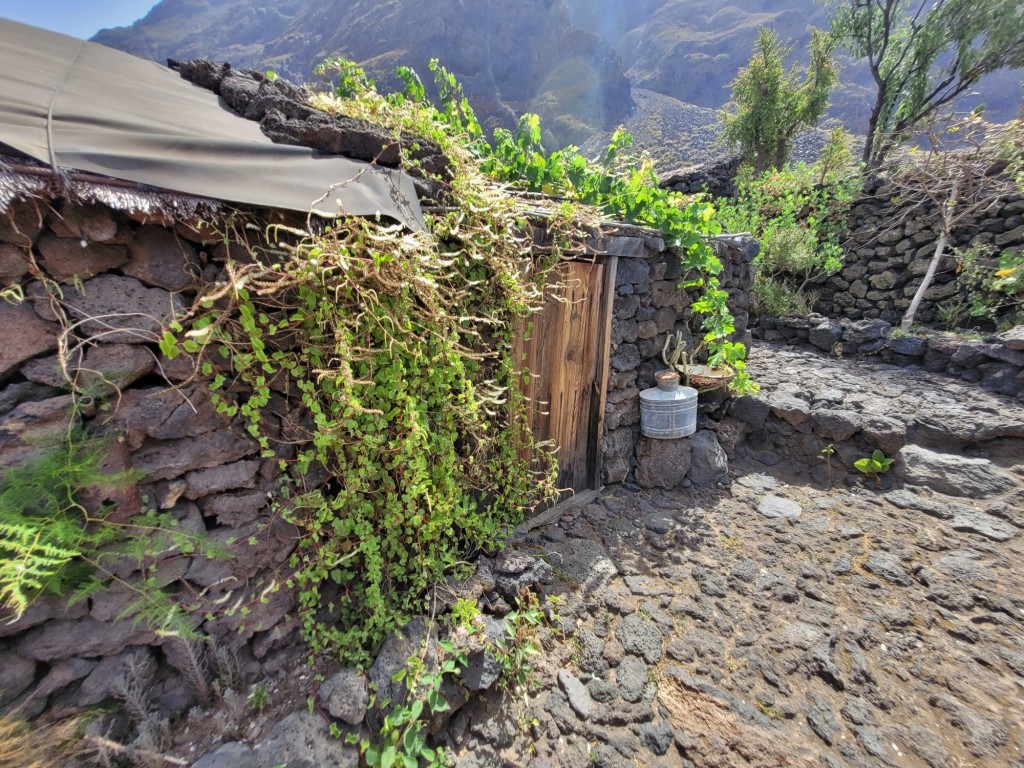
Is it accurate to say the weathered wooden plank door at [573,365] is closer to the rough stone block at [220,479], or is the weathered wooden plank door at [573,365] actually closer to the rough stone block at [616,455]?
the rough stone block at [616,455]

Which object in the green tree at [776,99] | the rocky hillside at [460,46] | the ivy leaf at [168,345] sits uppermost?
the rocky hillside at [460,46]

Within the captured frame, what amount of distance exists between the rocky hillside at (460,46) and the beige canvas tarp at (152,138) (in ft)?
119

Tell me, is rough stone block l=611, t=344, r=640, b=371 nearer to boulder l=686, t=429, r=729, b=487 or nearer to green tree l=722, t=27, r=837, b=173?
boulder l=686, t=429, r=729, b=487

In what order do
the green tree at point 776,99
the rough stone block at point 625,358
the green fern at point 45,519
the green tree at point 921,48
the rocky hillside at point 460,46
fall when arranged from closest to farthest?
the green fern at point 45,519 < the rough stone block at point 625,358 < the green tree at point 921,48 < the green tree at point 776,99 < the rocky hillside at point 460,46

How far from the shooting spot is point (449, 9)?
41219 millimetres

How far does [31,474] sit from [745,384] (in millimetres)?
4741

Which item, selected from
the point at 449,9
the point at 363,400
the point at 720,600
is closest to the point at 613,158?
the point at 363,400

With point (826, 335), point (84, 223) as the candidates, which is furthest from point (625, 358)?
point (826, 335)

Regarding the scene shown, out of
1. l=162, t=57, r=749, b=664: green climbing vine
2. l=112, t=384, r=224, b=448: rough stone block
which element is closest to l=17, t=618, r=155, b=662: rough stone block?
l=162, t=57, r=749, b=664: green climbing vine

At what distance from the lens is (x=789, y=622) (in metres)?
2.47

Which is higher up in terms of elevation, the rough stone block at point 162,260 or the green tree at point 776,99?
the green tree at point 776,99

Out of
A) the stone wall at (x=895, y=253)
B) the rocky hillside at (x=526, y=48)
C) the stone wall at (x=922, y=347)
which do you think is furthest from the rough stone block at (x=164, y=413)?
the rocky hillside at (x=526, y=48)

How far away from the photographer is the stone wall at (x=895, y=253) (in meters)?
6.12

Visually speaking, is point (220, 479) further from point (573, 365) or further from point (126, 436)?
point (573, 365)
